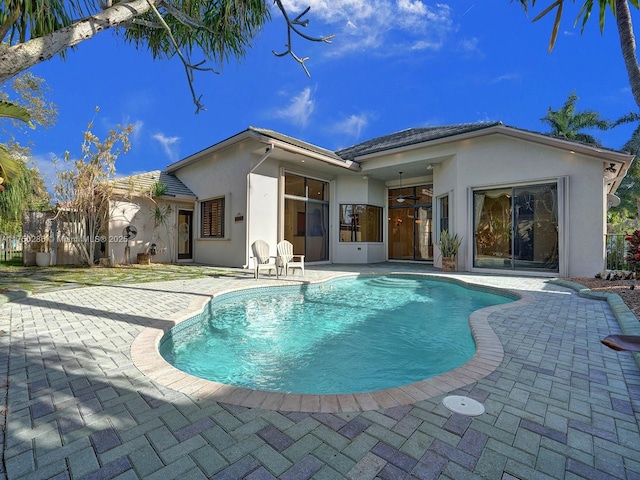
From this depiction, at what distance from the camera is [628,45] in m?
3.73

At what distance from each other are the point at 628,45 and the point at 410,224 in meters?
10.7

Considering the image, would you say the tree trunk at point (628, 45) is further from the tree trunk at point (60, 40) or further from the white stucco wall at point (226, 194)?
the white stucco wall at point (226, 194)

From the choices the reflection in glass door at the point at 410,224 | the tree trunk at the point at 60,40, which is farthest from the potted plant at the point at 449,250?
the tree trunk at the point at 60,40

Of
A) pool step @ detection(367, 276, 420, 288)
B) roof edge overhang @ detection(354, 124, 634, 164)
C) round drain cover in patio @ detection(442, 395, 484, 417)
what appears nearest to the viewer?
round drain cover in patio @ detection(442, 395, 484, 417)

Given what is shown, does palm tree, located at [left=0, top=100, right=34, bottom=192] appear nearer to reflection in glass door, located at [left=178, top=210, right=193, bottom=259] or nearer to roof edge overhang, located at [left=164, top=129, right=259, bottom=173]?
roof edge overhang, located at [left=164, top=129, right=259, bottom=173]

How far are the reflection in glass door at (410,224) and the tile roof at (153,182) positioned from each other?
9.34 m

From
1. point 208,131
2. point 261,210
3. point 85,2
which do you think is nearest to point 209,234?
point 261,210

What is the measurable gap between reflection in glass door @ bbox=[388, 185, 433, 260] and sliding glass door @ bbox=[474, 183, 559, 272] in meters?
3.50

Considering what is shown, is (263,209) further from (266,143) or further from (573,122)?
(573,122)

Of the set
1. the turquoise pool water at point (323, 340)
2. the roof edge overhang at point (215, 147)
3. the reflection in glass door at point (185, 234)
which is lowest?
the turquoise pool water at point (323, 340)

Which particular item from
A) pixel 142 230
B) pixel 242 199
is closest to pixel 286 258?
pixel 242 199

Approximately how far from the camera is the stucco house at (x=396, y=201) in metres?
8.40

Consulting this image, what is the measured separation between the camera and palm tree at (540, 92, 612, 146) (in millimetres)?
22359

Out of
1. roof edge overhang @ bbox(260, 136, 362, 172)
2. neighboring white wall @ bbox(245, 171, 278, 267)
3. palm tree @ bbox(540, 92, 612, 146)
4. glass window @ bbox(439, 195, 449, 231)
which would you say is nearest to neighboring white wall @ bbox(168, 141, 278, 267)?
neighboring white wall @ bbox(245, 171, 278, 267)
